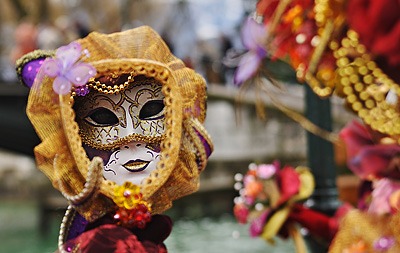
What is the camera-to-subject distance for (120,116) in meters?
1.28

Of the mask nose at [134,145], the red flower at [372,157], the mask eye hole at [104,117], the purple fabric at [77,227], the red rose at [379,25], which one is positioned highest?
the red rose at [379,25]

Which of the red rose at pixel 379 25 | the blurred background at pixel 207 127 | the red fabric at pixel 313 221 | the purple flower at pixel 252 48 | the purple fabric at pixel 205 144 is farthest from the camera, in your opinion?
the blurred background at pixel 207 127

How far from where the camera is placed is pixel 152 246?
1.23 m

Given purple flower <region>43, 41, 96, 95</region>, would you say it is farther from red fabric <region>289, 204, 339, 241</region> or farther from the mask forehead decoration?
red fabric <region>289, 204, 339, 241</region>

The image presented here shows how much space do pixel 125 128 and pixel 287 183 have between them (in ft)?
2.72

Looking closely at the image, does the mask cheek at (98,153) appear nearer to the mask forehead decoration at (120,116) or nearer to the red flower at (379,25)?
the mask forehead decoration at (120,116)

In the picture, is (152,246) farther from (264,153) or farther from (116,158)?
(264,153)

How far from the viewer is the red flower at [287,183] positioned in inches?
74.4

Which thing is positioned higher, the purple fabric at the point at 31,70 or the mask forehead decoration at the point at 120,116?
the purple fabric at the point at 31,70

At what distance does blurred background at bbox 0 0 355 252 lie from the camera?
4729 mm

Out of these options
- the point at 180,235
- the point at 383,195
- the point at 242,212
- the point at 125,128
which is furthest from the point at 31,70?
the point at 180,235

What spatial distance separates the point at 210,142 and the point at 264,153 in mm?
4497

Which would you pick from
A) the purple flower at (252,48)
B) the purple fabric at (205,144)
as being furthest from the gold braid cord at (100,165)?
the purple flower at (252,48)

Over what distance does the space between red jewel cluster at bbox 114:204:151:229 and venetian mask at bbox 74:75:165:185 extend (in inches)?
2.6
